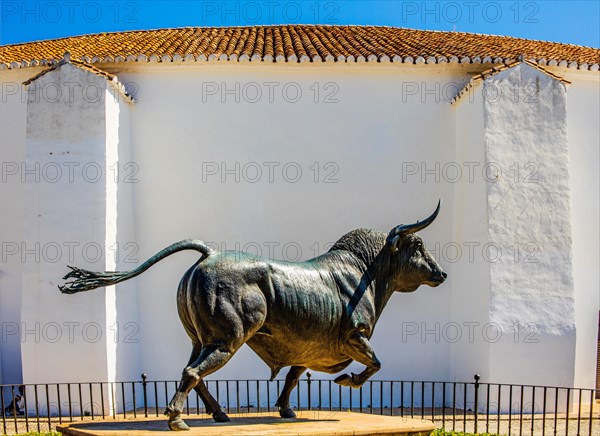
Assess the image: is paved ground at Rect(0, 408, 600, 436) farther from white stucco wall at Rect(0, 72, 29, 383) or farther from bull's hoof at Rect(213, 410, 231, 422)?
bull's hoof at Rect(213, 410, 231, 422)

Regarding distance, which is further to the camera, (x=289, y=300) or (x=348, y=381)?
(x=348, y=381)

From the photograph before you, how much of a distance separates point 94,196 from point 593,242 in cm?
728

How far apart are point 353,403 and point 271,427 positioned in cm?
554

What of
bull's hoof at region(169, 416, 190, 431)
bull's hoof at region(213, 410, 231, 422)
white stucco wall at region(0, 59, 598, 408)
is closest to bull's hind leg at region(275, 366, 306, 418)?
bull's hoof at region(213, 410, 231, 422)

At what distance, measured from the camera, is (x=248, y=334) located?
522 centimetres

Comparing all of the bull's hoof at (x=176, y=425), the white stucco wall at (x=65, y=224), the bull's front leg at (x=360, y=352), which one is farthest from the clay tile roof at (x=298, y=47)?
the bull's hoof at (x=176, y=425)

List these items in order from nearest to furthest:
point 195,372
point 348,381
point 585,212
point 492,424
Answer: point 195,372
point 348,381
point 492,424
point 585,212

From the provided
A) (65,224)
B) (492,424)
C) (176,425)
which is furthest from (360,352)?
(65,224)

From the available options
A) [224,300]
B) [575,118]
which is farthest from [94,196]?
[575,118]

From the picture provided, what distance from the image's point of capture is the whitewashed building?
1005 centimetres

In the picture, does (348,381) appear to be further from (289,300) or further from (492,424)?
(492,424)

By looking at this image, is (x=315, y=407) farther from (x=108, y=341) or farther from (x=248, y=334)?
(x=248, y=334)

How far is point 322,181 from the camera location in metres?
11.1

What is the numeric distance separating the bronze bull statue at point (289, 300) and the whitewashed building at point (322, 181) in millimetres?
4690
